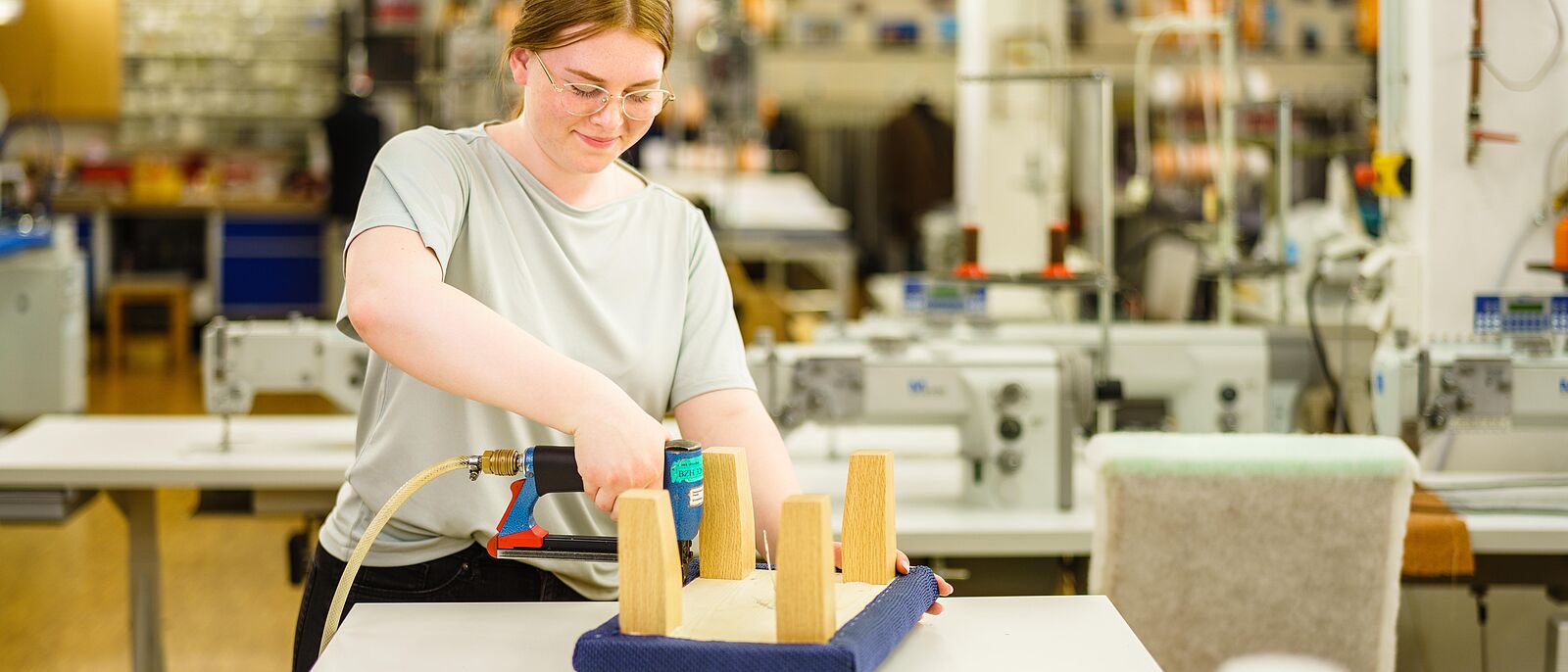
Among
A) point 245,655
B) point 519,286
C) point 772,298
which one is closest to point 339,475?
point 245,655

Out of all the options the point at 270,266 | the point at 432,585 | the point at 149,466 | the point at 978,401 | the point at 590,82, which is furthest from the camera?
the point at 270,266

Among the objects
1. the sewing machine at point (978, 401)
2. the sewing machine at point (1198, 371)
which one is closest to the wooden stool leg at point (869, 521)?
the sewing machine at point (978, 401)

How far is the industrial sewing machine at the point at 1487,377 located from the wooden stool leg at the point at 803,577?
1787 millimetres

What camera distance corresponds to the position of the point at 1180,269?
6629mm

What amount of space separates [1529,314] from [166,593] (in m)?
3.67

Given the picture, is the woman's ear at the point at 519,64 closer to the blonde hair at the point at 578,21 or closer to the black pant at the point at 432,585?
the blonde hair at the point at 578,21

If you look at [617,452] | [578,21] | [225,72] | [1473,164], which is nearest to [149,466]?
[578,21]

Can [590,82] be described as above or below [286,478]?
above

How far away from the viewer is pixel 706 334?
164cm

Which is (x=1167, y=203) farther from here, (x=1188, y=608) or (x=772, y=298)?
(x=1188, y=608)

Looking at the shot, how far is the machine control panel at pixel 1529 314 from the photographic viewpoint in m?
2.73

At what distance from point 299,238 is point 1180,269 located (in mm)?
5519

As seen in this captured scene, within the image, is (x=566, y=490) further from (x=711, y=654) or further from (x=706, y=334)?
(x=706, y=334)

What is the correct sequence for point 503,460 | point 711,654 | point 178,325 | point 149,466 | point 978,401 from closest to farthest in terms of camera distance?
point 711,654, point 503,460, point 978,401, point 149,466, point 178,325
